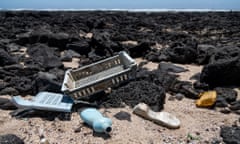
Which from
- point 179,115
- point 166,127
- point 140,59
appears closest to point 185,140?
point 166,127

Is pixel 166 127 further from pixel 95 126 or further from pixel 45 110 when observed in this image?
pixel 45 110

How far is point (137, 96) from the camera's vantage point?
4113 millimetres

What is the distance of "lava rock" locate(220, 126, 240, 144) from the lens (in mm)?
3136

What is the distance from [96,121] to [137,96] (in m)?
1.01

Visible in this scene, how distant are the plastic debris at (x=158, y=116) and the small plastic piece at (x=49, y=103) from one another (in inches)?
31.6

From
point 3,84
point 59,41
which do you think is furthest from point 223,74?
point 59,41

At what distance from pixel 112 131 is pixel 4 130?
44.3 inches

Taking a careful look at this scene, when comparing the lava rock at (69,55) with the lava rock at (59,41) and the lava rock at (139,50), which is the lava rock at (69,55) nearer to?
the lava rock at (59,41)

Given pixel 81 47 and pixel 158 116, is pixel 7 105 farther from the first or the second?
pixel 81 47

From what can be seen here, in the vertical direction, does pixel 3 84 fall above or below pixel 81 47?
above

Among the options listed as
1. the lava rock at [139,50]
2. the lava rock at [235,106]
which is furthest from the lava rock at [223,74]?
the lava rock at [139,50]

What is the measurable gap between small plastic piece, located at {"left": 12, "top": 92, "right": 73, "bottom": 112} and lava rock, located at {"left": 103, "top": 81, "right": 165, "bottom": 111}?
0.55 m

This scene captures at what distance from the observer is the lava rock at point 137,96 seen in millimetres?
3992

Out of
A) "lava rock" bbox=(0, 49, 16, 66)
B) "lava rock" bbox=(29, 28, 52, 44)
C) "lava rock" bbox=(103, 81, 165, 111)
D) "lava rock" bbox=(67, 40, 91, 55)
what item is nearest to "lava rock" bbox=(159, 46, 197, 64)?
"lava rock" bbox=(67, 40, 91, 55)
